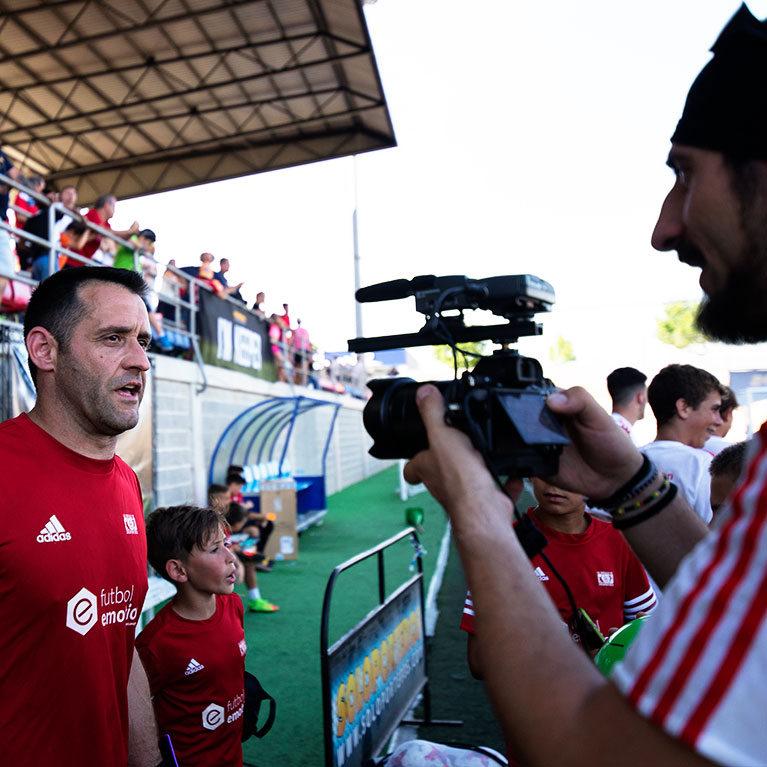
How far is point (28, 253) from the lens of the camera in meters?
7.23

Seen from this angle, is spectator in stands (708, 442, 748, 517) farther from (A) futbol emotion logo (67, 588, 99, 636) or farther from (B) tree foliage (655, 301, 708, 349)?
(B) tree foliage (655, 301, 708, 349)

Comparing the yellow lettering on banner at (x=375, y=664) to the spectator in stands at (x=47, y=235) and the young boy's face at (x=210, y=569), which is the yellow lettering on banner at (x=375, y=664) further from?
the spectator in stands at (x=47, y=235)

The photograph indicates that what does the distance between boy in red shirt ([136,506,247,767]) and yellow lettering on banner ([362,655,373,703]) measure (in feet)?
2.38

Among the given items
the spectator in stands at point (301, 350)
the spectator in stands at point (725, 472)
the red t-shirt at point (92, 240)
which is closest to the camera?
the spectator in stands at point (725, 472)

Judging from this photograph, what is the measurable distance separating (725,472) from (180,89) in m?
17.6

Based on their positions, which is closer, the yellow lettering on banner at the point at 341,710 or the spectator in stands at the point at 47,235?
the yellow lettering on banner at the point at 341,710

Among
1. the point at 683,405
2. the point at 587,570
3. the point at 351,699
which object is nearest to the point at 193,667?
the point at 351,699

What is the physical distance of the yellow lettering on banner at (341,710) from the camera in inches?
115

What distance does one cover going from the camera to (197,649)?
2.78 meters

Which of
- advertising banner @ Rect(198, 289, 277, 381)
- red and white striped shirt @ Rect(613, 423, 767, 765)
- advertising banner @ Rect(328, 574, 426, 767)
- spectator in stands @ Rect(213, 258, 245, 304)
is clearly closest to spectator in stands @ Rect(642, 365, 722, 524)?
advertising banner @ Rect(328, 574, 426, 767)

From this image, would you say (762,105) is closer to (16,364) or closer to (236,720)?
(236,720)

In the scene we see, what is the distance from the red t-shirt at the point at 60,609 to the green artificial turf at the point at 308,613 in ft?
8.70

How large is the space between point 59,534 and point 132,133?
19919 millimetres

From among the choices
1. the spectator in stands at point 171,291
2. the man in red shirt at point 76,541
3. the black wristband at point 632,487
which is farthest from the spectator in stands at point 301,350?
the black wristband at point 632,487
